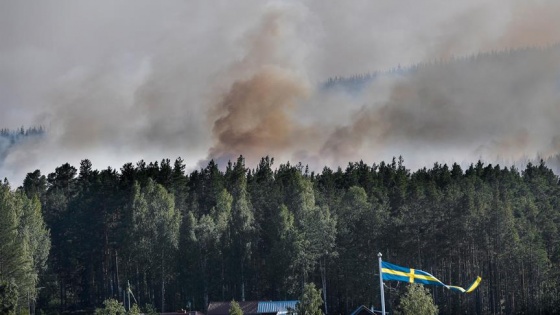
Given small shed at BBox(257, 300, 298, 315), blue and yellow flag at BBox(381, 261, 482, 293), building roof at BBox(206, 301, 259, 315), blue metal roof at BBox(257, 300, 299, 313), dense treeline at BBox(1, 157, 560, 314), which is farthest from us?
dense treeline at BBox(1, 157, 560, 314)

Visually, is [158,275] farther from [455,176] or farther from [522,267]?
[455,176]

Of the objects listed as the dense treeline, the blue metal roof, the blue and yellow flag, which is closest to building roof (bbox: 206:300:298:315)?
the blue metal roof

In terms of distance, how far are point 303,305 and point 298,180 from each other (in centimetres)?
4626

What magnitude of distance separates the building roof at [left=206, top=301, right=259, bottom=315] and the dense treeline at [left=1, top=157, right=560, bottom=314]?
6.17m

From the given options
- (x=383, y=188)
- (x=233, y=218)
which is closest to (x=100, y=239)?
(x=233, y=218)

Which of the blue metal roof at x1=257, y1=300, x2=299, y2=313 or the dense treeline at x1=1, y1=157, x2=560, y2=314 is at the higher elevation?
the dense treeline at x1=1, y1=157, x2=560, y2=314

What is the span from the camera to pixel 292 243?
116250 millimetres

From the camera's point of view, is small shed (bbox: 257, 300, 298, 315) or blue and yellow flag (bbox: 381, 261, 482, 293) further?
small shed (bbox: 257, 300, 298, 315)

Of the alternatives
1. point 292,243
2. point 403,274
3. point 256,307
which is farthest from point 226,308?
point 403,274

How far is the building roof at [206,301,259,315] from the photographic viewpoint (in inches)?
4433

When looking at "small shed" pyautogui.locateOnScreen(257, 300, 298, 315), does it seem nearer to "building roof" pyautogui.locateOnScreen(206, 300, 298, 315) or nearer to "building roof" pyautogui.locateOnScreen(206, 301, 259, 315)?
"building roof" pyautogui.locateOnScreen(206, 300, 298, 315)

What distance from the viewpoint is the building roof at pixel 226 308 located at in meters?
113

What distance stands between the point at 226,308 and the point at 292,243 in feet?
39.8

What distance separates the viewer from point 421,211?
118m
